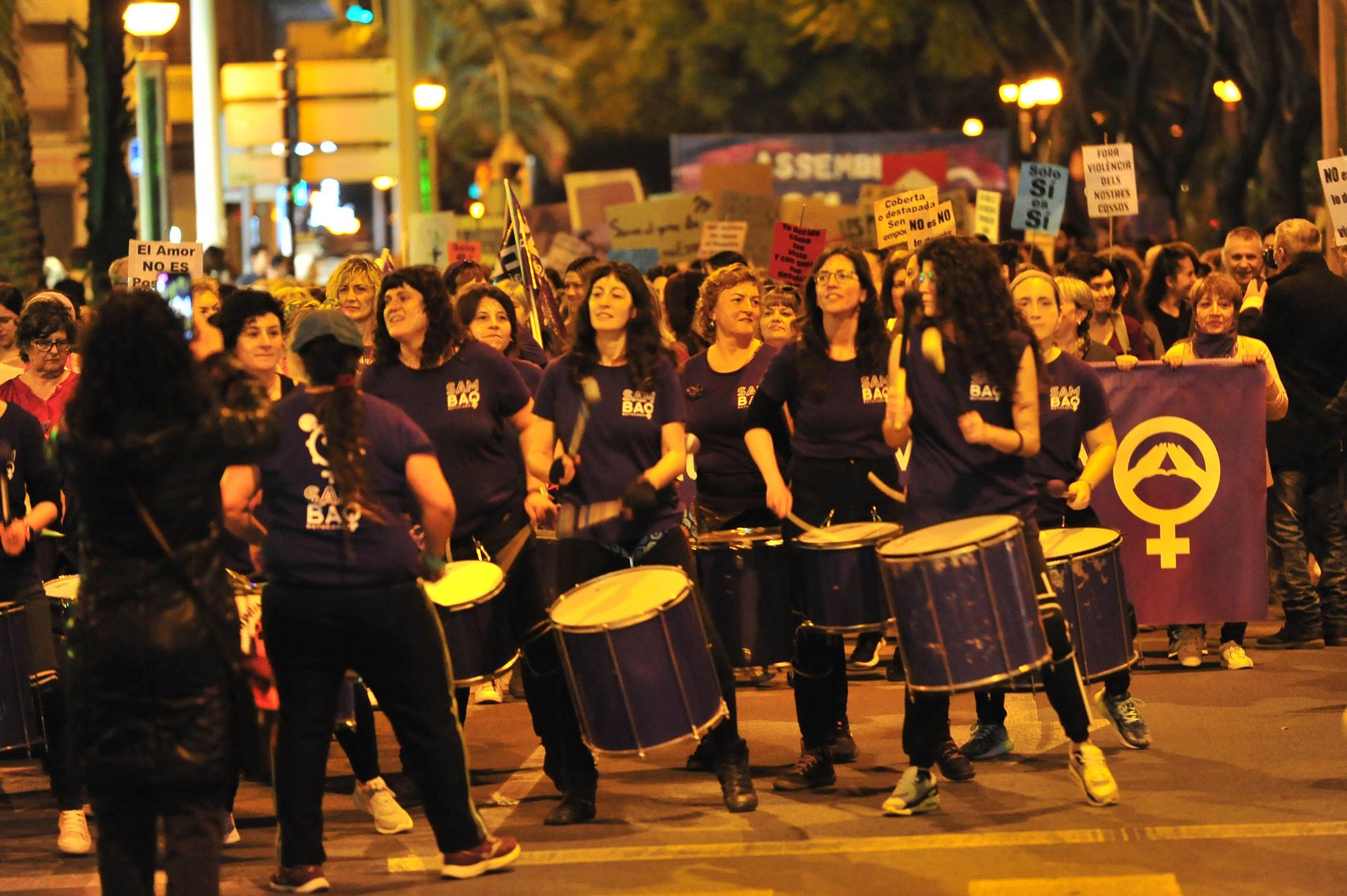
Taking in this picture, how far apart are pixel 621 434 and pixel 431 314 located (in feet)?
3.33

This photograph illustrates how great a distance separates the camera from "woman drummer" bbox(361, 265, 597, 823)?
8.50m

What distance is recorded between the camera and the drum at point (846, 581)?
27.4 feet

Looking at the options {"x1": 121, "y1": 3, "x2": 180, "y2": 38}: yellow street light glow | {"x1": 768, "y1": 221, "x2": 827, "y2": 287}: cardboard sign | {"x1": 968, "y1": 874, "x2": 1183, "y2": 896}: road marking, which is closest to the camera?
{"x1": 968, "y1": 874, "x2": 1183, "y2": 896}: road marking

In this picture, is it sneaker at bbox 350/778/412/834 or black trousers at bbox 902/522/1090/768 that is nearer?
black trousers at bbox 902/522/1090/768

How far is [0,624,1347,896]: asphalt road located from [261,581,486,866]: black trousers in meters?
0.34

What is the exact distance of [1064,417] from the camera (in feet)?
30.6

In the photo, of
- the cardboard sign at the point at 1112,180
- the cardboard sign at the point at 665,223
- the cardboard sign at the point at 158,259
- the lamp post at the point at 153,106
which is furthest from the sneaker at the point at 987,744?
the cardboard sign at the point at 665,223

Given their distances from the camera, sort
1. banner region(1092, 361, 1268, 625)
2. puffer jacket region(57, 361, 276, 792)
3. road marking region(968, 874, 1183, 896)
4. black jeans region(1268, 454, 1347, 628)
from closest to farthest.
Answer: puffer jacket region(57, 361, 276, 792) < road marking region(968, 874, 1183, 896) < banner region(1092, 361, 1268, 625) < black jeans region(1268, 454, 1347, 628)

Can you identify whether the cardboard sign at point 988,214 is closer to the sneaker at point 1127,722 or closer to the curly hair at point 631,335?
the sneaker at point 1127,722

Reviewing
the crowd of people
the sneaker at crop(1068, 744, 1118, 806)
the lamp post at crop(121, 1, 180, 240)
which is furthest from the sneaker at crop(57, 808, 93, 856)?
the lamp post at crop(121, 1, 180, 240)

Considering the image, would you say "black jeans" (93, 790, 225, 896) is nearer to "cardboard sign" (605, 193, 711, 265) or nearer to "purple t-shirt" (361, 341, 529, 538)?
"purple t-shirt" (361, 341, 529, 538)

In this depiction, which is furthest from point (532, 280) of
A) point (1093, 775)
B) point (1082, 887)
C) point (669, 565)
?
point (1082, 887)

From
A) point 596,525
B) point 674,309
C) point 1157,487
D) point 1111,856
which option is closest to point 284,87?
point 674,309

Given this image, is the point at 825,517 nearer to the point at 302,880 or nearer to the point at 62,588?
the point at 302,880
